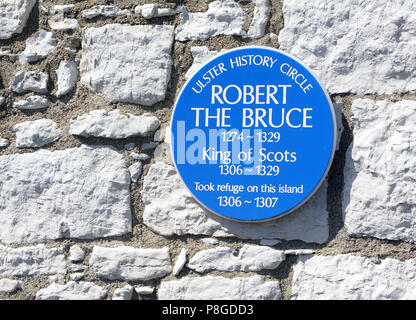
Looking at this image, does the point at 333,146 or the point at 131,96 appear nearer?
the point at 333,146

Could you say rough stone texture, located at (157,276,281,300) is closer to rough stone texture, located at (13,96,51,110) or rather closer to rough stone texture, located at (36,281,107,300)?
rough stone texture, located at (36,281,107,300)

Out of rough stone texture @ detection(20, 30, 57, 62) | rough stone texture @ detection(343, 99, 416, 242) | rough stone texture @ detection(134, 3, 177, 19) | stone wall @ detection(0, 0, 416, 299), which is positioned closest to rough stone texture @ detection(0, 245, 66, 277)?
stone wall @ detection(0, 0, 416, 299)

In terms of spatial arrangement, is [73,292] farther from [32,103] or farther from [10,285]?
→ [32,103]

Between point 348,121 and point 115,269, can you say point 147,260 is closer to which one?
point 115,269

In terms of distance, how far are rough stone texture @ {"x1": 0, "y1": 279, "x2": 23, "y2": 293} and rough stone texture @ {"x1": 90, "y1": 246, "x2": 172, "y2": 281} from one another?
0.98 feet

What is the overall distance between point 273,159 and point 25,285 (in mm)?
1042


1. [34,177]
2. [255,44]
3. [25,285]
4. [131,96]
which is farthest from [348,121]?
[25,285]

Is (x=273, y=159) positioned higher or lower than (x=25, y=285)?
higher

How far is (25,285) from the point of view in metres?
2.17

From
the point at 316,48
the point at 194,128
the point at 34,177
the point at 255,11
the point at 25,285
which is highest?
the point at 255,11

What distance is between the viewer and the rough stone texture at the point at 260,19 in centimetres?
206

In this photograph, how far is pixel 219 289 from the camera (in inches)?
80.4

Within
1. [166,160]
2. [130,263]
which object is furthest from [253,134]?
[130,263]

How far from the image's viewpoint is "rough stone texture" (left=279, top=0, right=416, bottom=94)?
6.43ft
